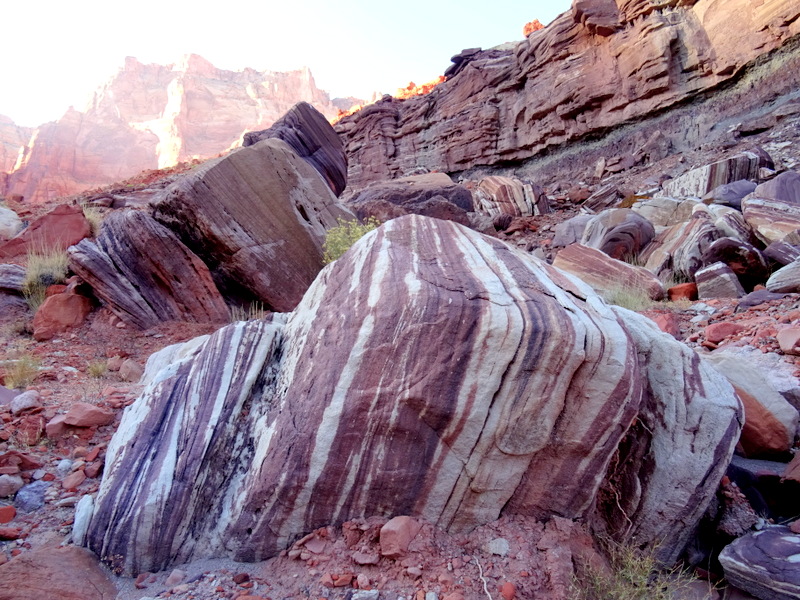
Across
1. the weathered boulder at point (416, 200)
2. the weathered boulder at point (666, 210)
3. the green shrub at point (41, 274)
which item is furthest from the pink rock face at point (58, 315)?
the weathered boulder at point (666, 210)

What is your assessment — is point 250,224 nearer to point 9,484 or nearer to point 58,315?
point 58,315

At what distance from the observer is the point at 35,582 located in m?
1.85

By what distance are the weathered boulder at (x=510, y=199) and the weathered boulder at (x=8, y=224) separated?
10377 millimetres

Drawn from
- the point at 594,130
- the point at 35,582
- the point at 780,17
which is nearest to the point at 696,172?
the point at 780,17

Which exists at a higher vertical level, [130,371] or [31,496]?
[130,371]

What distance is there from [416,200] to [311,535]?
9.30 m

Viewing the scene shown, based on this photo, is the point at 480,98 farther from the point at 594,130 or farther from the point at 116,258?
the point at 116,258

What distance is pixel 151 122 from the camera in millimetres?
50406

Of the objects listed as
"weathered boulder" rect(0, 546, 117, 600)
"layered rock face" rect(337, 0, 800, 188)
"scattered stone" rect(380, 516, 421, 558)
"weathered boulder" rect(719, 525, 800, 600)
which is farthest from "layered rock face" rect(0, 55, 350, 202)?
"weathered boulder" rect(719, 525, 800, 600)

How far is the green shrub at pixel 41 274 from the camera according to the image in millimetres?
6227

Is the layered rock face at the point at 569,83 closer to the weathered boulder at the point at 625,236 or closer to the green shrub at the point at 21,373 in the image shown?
→ the weathered boulder at the point at 625,236

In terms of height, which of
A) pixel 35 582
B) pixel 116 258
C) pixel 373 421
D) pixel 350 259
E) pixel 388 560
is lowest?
pixel 388 560

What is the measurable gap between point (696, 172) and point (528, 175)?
10.5m

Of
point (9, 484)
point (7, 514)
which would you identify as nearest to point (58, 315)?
point (9, 484)
